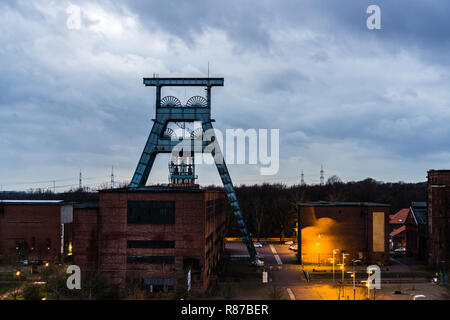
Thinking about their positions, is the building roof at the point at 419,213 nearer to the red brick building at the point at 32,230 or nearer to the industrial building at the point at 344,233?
the industrial building at the point at 344,233

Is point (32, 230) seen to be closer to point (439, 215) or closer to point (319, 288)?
point (319, 288)

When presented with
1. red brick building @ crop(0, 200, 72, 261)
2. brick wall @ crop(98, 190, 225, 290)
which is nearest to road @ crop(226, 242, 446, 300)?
brick wall @ crop(98, 190, 225, 290)

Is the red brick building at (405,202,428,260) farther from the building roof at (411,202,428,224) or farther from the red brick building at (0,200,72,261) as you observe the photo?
the red brick building at (0,200,72,261)

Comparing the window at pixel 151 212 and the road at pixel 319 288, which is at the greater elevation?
the window at pixel 151 212

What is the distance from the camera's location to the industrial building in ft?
166

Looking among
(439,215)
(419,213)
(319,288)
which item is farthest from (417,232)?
(319,288)

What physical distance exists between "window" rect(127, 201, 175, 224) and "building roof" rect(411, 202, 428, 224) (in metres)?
42.8

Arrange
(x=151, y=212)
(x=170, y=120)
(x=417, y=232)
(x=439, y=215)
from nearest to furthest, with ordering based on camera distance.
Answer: (x=151, y=212)
(x=170, y=120)
(x=439, y=215)
(x=417, y=232)

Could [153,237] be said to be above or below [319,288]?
above

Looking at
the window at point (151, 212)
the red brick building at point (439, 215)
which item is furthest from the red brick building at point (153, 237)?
the red brick building at point (439, 215)

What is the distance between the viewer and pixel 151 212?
34094 mm

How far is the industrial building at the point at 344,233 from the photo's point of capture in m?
50.6

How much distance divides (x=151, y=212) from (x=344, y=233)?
93.6 ft
